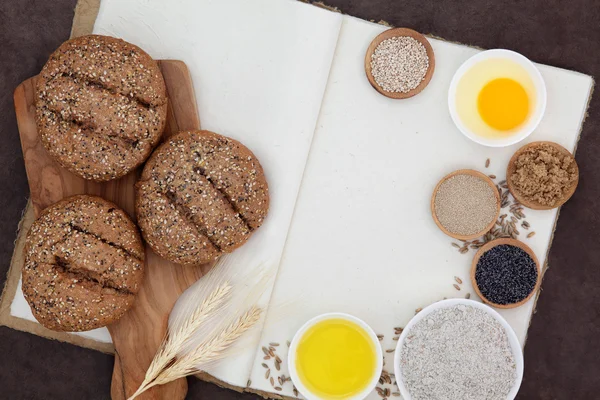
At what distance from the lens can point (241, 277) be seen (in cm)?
269

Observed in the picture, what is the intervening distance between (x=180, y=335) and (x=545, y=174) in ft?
5.98

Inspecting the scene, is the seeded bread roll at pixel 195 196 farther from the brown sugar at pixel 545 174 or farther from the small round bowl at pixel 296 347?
the brown sugar at pixel 545 174

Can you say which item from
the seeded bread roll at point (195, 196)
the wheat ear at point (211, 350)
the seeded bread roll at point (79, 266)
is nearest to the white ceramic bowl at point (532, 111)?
the seeded bread roll at point (195, 196)

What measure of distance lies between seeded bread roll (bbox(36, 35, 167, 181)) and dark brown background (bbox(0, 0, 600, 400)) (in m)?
0.54

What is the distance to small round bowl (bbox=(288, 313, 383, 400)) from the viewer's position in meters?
2.56

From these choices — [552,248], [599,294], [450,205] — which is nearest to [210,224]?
[450,205]

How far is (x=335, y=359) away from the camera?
2.60 metres

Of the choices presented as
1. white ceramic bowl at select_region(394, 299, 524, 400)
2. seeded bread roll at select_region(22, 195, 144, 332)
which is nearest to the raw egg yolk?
white ceramic bowl at select_region(394, 299, 524, 400)

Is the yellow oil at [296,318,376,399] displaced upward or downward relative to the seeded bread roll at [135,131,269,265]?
downward

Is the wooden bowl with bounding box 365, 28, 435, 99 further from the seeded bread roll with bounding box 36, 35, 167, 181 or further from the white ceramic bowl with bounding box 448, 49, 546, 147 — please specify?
the seeded bread roll with bounding box 36, 35, 167, 181

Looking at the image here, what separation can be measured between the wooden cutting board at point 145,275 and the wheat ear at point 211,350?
15 centimetres

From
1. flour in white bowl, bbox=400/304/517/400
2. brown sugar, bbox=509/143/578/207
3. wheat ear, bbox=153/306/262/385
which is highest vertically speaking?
brown sugar, bbox=509/143/578/207

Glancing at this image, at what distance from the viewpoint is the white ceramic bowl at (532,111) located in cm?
259

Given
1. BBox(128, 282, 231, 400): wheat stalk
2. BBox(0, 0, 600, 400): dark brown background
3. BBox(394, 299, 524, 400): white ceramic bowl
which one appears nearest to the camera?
BBox(128, 282, 231, 400): wheat stalk
